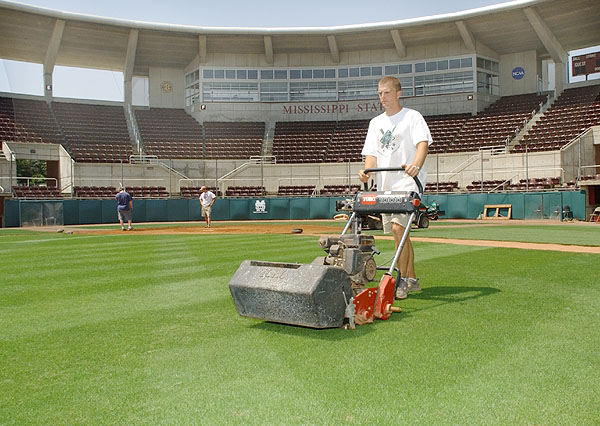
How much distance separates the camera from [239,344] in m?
3.86

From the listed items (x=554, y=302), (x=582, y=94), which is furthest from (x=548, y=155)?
(x=554, y=302)

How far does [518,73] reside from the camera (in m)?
43.8

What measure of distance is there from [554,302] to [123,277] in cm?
549

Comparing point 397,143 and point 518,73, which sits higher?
point 518,73

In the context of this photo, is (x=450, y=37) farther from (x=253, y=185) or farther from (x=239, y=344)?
(x=239, y=344)

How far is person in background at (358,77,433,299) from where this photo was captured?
17.8 feet

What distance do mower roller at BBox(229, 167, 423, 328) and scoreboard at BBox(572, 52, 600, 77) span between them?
42.9 metres

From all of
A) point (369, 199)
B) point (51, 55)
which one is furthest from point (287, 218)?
point (369, 199)

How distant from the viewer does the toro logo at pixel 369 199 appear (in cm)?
490

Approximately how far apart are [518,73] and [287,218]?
79.6 ft

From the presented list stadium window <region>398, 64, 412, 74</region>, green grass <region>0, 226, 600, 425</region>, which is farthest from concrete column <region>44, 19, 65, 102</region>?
green grass <region>0, 226, 600, 425</region>

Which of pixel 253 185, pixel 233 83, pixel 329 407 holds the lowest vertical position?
pixel 329 407

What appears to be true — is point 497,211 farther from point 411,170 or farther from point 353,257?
point 353,257

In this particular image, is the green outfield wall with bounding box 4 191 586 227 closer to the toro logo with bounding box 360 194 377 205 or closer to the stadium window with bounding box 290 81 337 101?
the stadium window with bounding box 290 81 337 101
